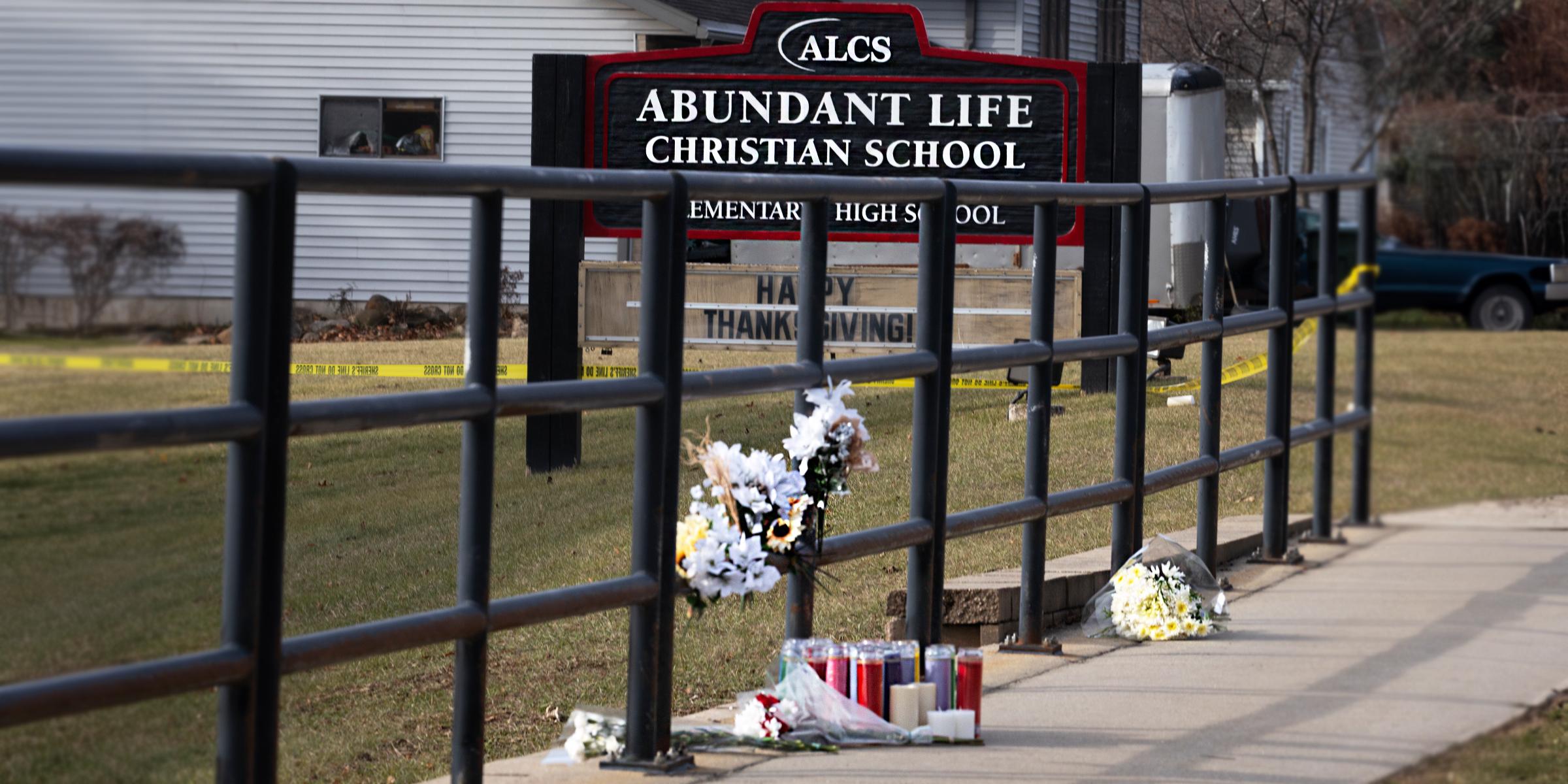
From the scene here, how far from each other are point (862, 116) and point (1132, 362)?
5.26 meters

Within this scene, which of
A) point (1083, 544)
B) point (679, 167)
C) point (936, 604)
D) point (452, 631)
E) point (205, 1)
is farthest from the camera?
point (205, 1)

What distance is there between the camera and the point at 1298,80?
11047 mm

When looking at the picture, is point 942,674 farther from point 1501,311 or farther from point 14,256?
point 1501,311

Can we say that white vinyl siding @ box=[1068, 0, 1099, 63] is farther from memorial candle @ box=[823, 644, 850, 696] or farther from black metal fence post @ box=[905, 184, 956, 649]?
memorial candle @ box=[823, 644, 850, 696]

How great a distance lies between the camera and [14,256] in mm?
2773

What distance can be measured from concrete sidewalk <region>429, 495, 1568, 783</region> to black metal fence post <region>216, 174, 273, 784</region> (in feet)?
3.10

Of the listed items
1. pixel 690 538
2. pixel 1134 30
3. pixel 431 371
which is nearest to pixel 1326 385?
pixel 690 538

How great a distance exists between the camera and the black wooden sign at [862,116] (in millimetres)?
10109


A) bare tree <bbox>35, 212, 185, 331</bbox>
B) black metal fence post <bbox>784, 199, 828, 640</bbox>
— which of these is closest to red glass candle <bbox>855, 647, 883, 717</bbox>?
black metal fence post <bbox>784, 199, 828, 640</bbox>

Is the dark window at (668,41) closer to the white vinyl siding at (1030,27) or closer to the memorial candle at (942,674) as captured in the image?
the white vinyl siding at (1030,27)

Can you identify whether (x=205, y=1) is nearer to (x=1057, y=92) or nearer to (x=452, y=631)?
(x=1057, y=92)

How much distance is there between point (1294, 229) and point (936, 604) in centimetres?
261

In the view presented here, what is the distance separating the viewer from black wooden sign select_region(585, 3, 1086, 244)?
398 inches

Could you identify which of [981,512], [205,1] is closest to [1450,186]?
[981,512]
